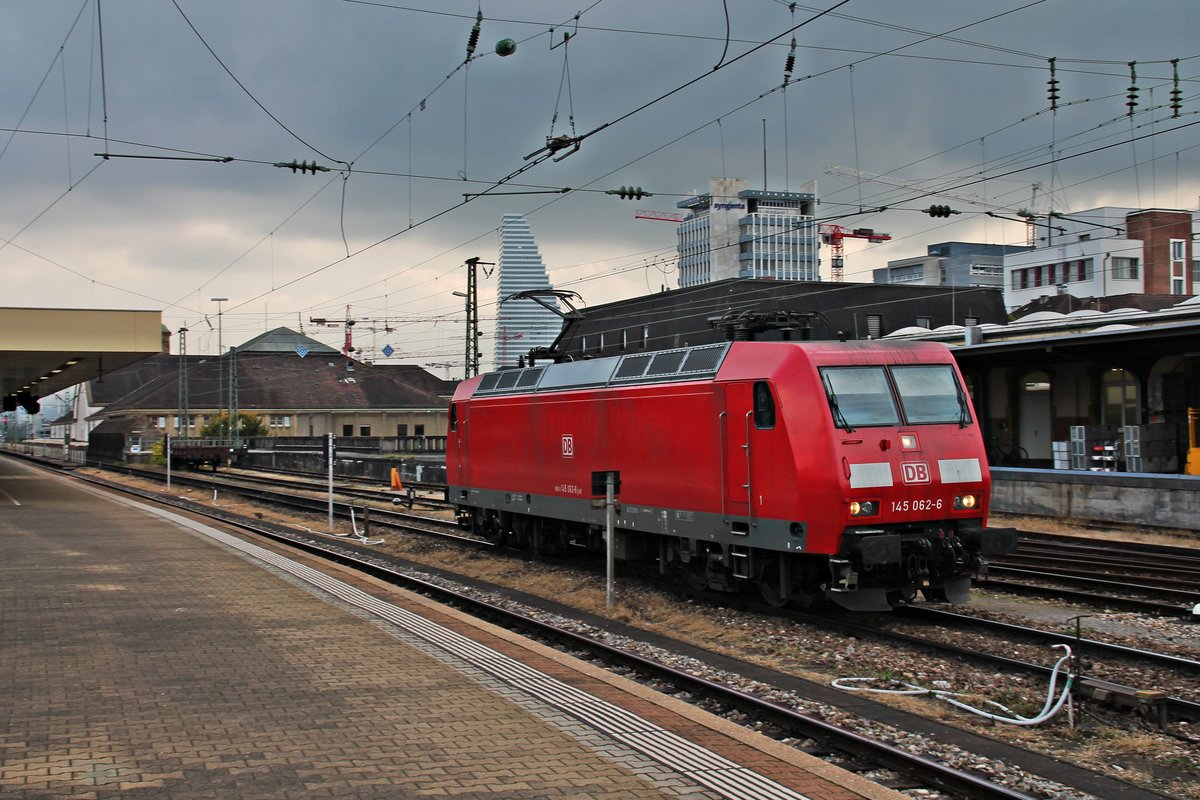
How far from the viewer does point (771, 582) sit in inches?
527

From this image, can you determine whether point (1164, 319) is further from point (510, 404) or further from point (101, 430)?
point (101, 430)

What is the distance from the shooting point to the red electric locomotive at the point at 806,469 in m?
11.9

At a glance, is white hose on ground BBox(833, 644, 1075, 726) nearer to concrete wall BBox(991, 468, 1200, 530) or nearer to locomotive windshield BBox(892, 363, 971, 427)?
locomotive windshield BBox(892, 363, 971, 427)

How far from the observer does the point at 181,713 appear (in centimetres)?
795

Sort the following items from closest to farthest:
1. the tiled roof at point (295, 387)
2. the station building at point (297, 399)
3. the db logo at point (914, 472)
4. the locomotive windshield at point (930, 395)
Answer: the db logo at point (914, 472) < the locomotive windshield at point (930, 395) < the station building at point (297, 399) < the tiled roof at point (295, 387)

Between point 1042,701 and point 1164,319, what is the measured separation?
26191mm

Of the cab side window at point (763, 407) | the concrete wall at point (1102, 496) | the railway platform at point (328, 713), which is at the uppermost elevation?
the cab side window at point (763, 407)

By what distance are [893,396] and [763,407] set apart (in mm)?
1537

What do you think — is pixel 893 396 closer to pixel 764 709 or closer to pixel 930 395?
pixel 930 395

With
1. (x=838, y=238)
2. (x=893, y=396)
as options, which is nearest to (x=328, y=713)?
(x=893, y=396)

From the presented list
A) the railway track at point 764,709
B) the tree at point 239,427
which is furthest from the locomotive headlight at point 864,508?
the tree at point 239,427

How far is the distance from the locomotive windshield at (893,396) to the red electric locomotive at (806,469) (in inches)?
0.6

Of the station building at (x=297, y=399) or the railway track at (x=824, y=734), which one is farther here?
the station building at (x=297, y=399)

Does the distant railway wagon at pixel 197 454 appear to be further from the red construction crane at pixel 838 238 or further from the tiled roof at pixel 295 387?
the red construction crane at pixel 838 238
